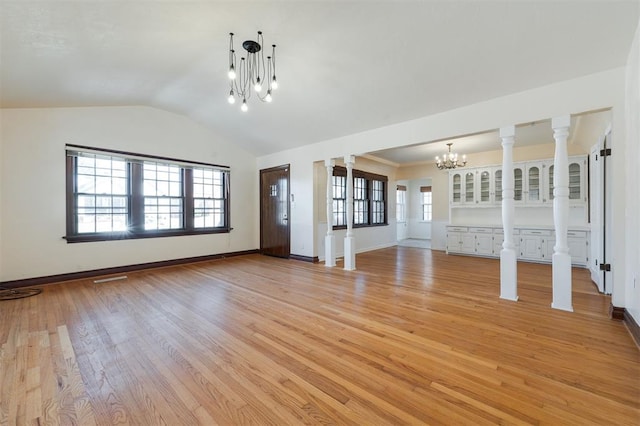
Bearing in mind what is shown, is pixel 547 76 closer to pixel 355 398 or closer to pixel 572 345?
pixel 572 345

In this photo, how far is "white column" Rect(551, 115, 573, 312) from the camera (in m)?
3.06

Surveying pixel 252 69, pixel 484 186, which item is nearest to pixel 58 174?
pixel 252 69

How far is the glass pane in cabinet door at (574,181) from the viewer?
551 centimetres

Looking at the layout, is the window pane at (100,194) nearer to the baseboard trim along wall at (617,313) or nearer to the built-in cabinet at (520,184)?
the baseboard trim along wall at (617,313)

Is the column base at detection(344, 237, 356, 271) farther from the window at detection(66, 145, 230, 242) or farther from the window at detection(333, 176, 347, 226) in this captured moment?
the window at detection(66, 145, 230, 242)

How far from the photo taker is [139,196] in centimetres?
535

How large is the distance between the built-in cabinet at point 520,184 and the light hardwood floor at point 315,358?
273 centimetres

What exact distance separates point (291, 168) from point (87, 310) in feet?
14.7

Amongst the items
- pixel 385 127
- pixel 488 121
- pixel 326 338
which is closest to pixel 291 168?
pixel 385 127

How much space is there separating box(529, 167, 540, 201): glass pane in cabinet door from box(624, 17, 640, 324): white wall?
3.76m

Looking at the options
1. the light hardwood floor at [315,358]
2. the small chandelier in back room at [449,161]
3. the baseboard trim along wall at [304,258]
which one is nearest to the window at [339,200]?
the baseboard trim along wall at [304,258]

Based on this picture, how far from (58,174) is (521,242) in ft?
29.6

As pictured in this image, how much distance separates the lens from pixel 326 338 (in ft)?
8.00

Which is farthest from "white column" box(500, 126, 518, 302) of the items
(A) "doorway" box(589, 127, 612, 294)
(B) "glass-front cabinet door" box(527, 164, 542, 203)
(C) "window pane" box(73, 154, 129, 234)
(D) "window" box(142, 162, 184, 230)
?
(C) "window pane" box(73, 154, 129, 234)
